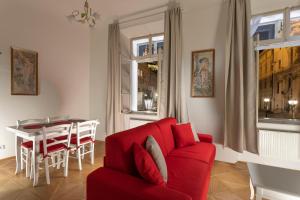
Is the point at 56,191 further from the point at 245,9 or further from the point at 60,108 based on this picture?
the point at 245,9

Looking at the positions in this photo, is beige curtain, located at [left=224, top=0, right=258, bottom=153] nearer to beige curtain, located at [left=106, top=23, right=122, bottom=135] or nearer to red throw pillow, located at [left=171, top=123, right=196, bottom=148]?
red throw pillow, located at [left=171, top=123, right=196, bottom=148]

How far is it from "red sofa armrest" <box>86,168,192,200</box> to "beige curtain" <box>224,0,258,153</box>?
232 cm

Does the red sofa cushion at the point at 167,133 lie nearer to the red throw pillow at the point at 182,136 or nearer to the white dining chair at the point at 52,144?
the red throw pillow at the point at 182,136

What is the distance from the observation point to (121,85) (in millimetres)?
4734

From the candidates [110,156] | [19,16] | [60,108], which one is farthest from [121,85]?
[110,156]

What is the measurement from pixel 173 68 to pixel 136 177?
2640 millimetres

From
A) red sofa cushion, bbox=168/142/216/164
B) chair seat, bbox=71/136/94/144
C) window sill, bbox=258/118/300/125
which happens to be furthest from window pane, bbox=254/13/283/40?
chair seat, bbox=71/136/94/144

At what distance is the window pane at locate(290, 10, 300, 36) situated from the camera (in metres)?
2.98

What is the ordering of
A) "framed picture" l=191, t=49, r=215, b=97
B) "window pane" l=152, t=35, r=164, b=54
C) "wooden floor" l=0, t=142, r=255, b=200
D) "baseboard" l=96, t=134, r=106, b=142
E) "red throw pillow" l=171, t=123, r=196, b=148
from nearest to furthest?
"wooden floor" l=0, t=142, r=255, b=200 < "red throw pillow" l=171, t=123, r=196, b=148 < "framed picture" l=191, t=49, r=215, b=97 < "window pane" l=152, t=35, r=164, b=54 < "baseboard" l=96, t=134, r=106, b=142

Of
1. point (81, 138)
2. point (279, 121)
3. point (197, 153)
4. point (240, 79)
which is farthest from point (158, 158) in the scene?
point (279, 121)

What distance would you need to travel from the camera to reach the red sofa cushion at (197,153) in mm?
2264

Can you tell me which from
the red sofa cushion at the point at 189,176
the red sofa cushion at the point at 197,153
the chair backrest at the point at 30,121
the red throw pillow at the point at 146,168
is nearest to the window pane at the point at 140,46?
the chair backrest at the point at 30,121

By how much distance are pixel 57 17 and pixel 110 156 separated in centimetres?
410

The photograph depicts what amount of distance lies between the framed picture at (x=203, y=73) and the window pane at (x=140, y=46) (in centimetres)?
148
